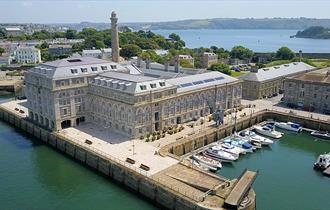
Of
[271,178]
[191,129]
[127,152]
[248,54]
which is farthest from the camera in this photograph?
[248,54]

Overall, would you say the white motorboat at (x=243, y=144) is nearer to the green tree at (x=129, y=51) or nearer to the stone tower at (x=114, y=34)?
the stone tower at (x=114, y=34)

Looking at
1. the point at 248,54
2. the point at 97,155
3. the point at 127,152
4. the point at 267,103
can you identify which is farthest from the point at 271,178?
the point at 248,54

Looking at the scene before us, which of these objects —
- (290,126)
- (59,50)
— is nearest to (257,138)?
(290,126)

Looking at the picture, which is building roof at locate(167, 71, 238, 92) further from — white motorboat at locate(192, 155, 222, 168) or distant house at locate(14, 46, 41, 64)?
distant house at locate(14, 46, 41, 64)

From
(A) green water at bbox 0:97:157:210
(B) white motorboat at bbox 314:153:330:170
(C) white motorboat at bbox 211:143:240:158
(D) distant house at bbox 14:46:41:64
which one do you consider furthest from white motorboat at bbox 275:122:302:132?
(D) distant house at bbox 14:46:41:64

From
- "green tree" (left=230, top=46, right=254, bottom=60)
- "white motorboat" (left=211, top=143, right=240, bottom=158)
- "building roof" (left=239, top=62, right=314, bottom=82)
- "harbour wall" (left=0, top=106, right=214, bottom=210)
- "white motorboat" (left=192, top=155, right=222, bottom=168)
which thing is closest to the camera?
"harbour wall" (left=0, top=106, right=214, bottom=210)

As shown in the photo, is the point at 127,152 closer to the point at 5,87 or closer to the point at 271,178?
the point at 271,178

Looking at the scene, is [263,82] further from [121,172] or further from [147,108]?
[121,172]
